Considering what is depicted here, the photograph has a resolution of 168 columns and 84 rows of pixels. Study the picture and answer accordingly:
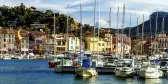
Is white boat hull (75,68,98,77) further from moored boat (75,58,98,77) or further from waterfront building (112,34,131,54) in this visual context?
waterfront building (112,34,131,54)

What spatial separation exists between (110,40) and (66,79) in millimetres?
82264

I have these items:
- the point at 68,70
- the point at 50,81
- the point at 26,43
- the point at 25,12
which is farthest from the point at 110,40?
the point at 50,81

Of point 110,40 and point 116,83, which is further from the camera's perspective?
point 110,40

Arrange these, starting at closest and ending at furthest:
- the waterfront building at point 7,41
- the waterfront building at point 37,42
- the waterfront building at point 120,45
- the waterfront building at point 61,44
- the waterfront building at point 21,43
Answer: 1. the waterfront building at point 120,45
2. the waterfront building at point 61,44
3. the waterfront building at point 7,41
4. the waterfront building at point 21,43
5. the waterfront building at point 37,42

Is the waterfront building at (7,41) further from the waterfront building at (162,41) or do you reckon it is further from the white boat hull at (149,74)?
the white boat hull at (149,74)

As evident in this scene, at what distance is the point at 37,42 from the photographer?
14862 cm

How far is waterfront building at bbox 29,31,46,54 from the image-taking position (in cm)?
14800

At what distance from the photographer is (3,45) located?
145 m

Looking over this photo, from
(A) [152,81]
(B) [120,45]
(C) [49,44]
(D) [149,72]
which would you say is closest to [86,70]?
(D) [149,72]

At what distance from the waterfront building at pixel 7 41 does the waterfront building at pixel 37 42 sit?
6.09 metres

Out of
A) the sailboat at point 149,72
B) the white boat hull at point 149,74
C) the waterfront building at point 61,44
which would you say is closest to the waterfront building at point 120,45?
the sailboat at point 149,72

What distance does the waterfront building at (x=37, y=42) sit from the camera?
486 ft

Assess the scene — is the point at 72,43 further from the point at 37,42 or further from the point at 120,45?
the point at 120,45

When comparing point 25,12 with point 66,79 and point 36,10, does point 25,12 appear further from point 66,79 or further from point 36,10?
point 66,79
